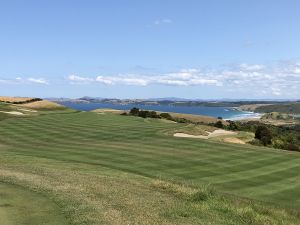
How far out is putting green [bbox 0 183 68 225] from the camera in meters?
13.2

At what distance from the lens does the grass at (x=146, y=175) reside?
15570 mm

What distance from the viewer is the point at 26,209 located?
14719 mm

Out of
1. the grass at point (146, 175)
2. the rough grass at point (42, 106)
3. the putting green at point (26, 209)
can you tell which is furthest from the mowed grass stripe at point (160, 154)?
the rough grass at point (42, 106)

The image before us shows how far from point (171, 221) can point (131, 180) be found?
9721mm

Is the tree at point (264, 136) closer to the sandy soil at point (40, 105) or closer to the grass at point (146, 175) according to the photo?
the grass at point (146, 175)

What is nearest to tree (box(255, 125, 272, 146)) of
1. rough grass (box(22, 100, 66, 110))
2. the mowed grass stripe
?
the mowed grass stripe

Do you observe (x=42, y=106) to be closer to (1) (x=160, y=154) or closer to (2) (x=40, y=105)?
(2) (x=40, y=105)

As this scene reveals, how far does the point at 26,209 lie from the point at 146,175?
13.9 meters

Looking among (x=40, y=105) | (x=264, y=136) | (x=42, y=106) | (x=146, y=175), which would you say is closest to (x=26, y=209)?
(x=146, y=175)

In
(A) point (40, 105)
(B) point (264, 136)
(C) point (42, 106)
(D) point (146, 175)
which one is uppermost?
(A) point (40, 105)

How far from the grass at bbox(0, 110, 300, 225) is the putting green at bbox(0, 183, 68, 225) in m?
0.36

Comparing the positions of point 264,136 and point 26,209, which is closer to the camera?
point 26,209

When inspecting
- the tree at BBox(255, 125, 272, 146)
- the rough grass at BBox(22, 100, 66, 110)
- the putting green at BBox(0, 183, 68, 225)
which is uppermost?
the rough grass at BBox(22, 100, 66, 110)

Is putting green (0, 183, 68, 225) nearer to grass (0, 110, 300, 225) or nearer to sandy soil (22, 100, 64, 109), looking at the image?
grass (0, 110, 300, 225)
